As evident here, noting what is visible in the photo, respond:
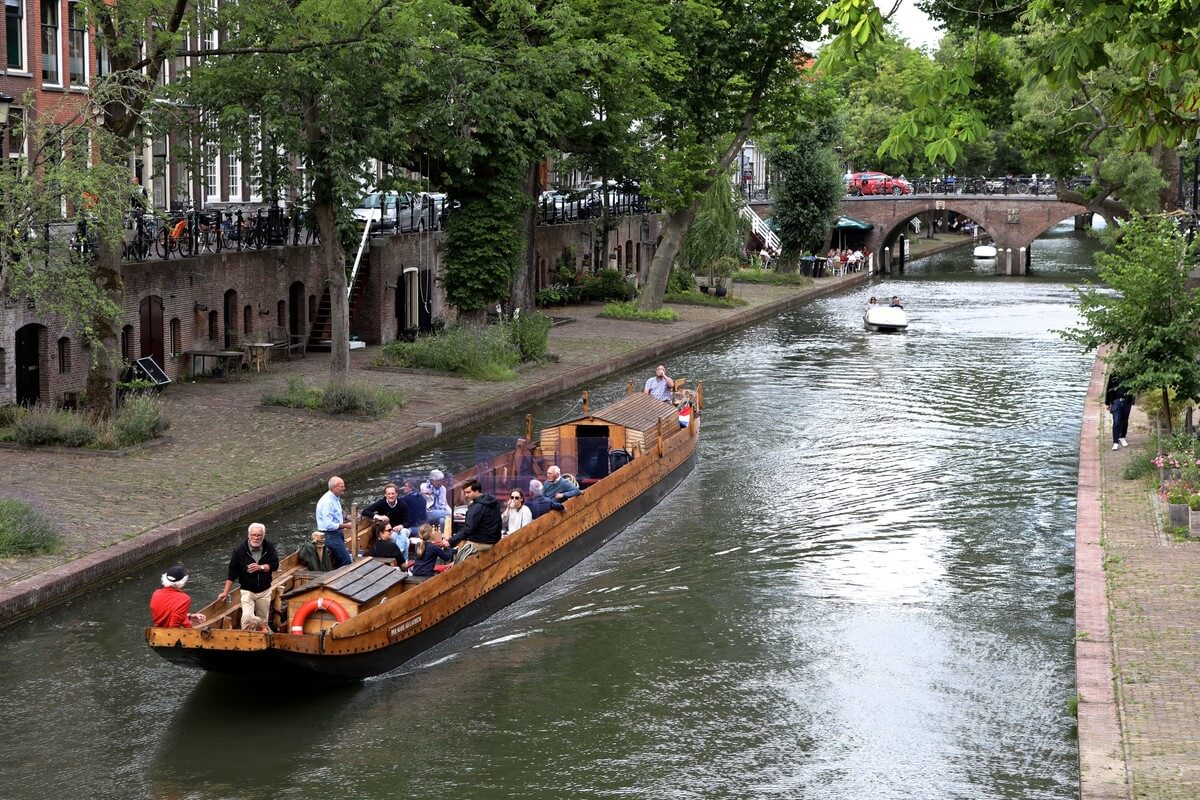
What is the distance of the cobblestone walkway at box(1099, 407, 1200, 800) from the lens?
13438 mm

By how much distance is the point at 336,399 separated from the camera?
3225 centimetres

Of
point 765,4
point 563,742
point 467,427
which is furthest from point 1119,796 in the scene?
point 765,4

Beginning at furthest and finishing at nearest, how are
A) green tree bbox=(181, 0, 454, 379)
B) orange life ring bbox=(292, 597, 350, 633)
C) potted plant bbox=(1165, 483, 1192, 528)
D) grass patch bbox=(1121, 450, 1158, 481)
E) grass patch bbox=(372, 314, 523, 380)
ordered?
1. grass patch bbox=(372, 314, 523, 380)
2. green tree bbox=(181, 0, 454, 379)
3. grass patch bbox=(1121, 450, 1158, 481)
4. potted plant bbox=(1165, 483, 1192, 528)
5. orange life ring bbox=(292, 597, 350, 633)

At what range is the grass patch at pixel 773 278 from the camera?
71.1 metres

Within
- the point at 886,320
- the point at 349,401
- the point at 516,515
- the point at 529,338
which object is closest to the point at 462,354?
the point at 529,338

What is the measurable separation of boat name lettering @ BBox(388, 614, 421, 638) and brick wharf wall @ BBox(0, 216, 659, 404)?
486 inches

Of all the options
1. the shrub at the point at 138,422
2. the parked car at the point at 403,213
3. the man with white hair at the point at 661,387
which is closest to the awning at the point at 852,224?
the parked car at the point at 403,213

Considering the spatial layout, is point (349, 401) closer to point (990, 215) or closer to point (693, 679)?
point (693, 679)

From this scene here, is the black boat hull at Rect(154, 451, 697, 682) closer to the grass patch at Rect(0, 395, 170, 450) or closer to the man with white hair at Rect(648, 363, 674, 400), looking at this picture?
the man with white hair at Rect(648, 363, 674, 400)

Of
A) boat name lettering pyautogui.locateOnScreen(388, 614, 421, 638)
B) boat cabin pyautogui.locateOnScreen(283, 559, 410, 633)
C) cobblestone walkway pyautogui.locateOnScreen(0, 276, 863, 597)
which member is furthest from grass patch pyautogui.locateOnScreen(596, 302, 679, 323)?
boat cabin pyautogui.locateOnScreen(283, 559, 410, 633)

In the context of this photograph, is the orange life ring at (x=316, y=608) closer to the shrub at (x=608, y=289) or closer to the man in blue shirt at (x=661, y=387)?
the man in blue shirt at (x=661, y=387)

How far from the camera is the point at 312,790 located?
14.6 meters

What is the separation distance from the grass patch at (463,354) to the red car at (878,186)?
54734mm

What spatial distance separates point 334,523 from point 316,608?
260 cm
